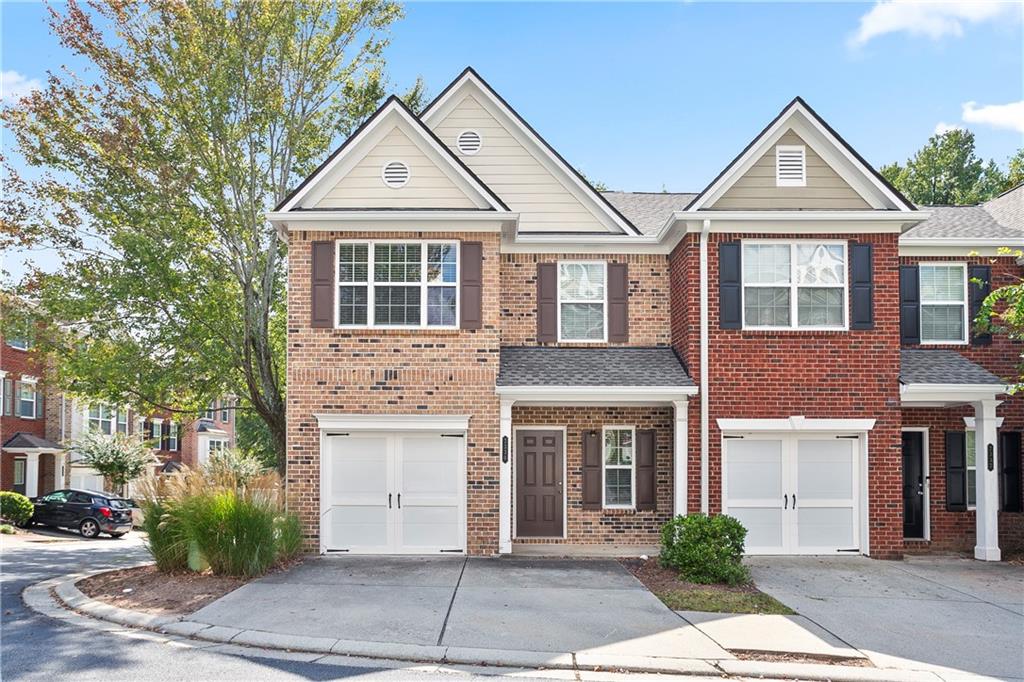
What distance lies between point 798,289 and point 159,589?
11.5m

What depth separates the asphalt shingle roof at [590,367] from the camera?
46.7 feet

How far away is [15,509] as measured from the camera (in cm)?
2447

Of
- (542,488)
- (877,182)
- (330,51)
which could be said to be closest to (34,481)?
(330,51)

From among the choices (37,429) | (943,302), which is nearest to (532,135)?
(943,302)

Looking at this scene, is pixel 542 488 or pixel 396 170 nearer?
pixel 396 170

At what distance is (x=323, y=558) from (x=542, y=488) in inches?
175

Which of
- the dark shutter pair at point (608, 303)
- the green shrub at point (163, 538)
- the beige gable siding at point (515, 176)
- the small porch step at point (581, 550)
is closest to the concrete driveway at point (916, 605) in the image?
the small porch step at point (581, 550)

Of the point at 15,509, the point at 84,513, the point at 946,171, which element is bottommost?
the point at 84,513

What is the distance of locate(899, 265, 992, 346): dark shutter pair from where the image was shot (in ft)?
52.0

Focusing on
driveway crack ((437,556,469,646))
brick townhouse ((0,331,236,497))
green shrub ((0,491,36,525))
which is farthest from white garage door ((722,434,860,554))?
green shrub ((0,491,36,525))

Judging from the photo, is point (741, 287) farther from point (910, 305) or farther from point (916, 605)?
point (916, 605)

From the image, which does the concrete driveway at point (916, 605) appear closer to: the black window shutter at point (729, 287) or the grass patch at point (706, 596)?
the grass patch at point (706, 596)

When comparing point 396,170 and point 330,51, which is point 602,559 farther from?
point 330,51

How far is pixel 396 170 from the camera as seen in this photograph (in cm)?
1427
